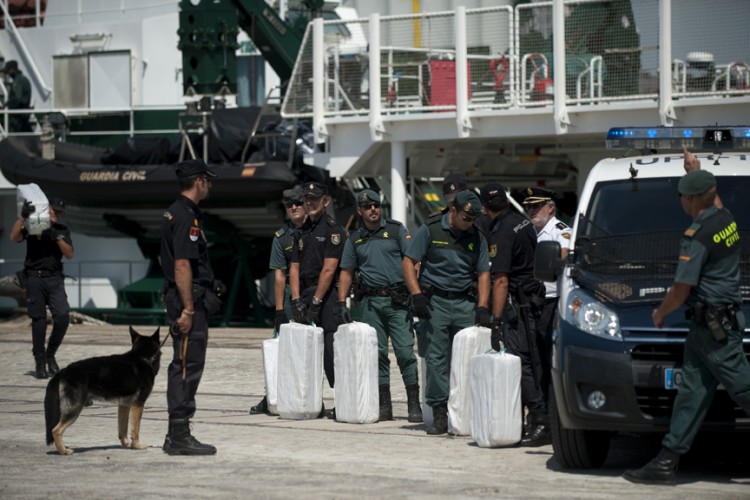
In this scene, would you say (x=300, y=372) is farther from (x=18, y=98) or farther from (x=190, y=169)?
(x=18, y=98)

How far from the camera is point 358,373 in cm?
1037

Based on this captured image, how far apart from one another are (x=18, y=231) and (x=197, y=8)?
24.9 ft

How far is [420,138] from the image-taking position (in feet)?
59.1

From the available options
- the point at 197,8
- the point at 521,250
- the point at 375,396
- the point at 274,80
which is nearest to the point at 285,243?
the point at 375,396

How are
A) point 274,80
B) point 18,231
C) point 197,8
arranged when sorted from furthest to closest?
point 274,80
point 197,8
point 18,231

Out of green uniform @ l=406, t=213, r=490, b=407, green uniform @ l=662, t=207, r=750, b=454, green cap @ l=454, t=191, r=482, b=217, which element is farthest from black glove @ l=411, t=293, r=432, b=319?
green uniform @ l=662, t=207, r=750, b=454

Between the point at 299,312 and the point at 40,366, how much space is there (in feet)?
13.7

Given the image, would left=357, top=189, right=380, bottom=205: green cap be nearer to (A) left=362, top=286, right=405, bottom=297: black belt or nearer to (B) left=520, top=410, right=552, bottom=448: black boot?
(A) left=362, top=286, right=405, bottom=297: black belt

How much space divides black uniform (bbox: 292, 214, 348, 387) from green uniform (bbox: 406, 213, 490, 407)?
4.70 feet

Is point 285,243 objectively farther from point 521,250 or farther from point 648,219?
point 648,219

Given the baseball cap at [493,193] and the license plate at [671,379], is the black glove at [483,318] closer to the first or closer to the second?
the baseball cap at [493,193]

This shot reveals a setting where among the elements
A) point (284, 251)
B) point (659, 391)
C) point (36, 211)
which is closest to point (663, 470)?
point (659, 391)

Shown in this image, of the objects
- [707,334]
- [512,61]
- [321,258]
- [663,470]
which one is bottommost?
[663,470]

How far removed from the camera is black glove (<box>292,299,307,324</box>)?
1094cm
